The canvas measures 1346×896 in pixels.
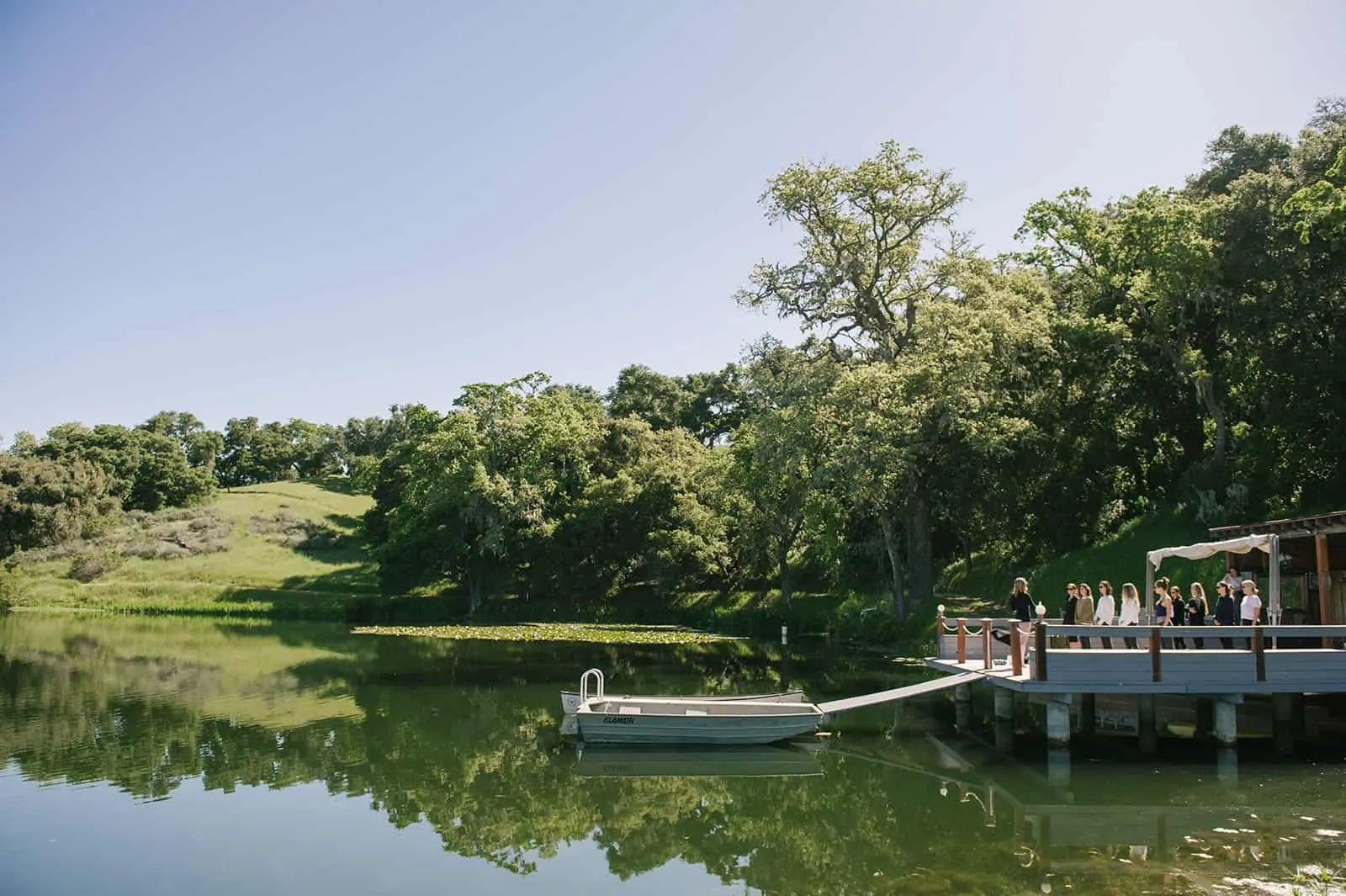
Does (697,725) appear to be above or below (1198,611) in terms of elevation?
below

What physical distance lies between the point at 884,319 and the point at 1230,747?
87.5 feet

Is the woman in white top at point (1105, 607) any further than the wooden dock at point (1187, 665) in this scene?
Yes

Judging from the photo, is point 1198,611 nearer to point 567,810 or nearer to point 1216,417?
point 567,810

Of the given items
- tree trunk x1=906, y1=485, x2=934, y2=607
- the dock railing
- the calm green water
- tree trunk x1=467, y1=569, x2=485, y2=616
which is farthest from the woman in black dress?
tree trunk x1=467, y1=569, x2=485, y2=616

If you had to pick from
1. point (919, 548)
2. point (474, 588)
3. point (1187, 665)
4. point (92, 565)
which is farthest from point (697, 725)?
point (92, 565)

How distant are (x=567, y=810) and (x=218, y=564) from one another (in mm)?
69598

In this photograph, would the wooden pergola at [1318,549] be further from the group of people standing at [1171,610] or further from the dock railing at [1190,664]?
the dock railing at [1190,664]

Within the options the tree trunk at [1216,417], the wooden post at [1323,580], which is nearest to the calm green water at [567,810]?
the wooden post at [1323,580]

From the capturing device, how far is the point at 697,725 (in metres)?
21.2

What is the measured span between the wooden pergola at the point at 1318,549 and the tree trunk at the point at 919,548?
1652 centimetres

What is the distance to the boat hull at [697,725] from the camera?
21.1m

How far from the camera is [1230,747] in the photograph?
64.3ft

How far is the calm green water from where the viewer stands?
13.2 metres

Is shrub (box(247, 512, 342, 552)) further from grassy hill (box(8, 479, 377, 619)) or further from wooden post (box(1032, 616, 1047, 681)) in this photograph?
wooden post (box(1032, 616, 1047, 681))
